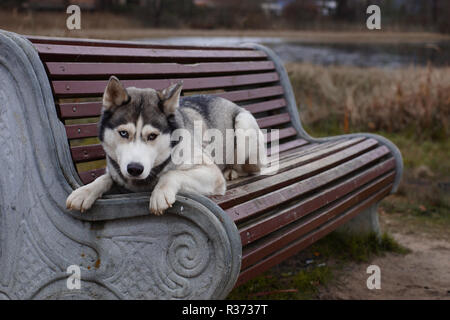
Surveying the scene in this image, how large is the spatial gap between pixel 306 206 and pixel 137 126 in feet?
3.88

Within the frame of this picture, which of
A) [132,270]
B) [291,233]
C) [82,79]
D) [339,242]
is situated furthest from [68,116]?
[339,242]

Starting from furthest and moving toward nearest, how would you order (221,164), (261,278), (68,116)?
(261,278)
(221,164)
(68,116)

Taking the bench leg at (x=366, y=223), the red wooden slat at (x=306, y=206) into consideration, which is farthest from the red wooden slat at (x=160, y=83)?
the bench leg at (x=366, y=223)

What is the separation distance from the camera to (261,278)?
372 cm

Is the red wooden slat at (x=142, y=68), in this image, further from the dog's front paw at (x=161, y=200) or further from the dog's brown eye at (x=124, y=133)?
the dog's front paw at (x=161, y=200)

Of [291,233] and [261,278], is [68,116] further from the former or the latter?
[261,278]

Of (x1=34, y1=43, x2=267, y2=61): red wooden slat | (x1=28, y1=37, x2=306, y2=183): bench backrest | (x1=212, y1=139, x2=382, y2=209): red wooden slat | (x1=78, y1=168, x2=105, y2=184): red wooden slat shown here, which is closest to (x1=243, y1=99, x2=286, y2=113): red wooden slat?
(x1=28, y1=37, x2=306, y2=183): bench backrest

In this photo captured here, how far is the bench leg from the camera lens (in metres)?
4.34

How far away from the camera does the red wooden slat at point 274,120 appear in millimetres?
4266

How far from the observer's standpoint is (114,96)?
2.28m

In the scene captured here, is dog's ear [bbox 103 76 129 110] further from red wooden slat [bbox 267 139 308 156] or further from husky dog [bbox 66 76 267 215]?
red wooden slat [bbox 267 139 308 156]

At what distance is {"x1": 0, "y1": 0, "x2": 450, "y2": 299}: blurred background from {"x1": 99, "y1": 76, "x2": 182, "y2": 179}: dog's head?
5.03ft

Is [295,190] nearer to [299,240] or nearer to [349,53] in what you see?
[299,240]
